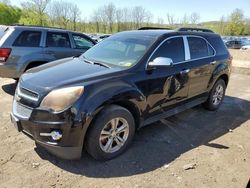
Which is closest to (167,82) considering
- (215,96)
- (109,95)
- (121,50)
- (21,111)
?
(121,50)

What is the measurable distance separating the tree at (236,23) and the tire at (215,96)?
59361mm

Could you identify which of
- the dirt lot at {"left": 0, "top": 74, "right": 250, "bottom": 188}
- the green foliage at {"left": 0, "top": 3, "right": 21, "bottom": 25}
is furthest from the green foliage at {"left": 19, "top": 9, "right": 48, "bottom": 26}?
the dirt lot at {"left": 0, "top": 74, "right": 250, "bottom": 188}

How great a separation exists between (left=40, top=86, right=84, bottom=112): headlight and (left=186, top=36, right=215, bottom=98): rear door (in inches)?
93.2

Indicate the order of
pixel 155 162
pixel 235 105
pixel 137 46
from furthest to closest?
1. pixel 235 105
2. pixel 137 46
3. pixel 155 162

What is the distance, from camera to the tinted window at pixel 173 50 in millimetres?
4228

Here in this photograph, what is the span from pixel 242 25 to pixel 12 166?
2579 inches

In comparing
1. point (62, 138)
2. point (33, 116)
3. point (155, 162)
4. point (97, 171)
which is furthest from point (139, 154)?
point (33, 116)

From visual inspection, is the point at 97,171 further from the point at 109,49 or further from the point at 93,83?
the point at 109,49

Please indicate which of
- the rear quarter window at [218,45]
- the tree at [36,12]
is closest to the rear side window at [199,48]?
the rear quarter window at [218,45]

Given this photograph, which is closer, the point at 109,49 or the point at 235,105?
the point at 109,49

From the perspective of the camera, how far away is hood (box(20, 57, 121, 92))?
3314 mm

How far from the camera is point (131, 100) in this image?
370cm

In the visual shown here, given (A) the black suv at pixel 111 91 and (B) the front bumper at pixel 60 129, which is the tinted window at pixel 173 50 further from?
(B) the front bumper at pixel 60 129

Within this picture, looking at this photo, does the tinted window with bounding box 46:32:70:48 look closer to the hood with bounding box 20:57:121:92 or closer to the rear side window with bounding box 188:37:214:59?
the hood with bounding box 20:57:121:92
